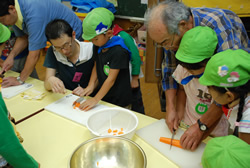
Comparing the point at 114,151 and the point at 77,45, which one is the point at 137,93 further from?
the point at 114,151

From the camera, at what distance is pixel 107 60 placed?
1414 millimetres

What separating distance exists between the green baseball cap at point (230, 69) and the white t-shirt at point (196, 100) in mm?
412

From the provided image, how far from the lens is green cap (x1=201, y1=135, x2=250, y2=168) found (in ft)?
1.91

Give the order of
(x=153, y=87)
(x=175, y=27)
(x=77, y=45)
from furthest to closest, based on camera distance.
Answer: (x=153, y=87)
(x=77, y=45)
(x=175, y=27)

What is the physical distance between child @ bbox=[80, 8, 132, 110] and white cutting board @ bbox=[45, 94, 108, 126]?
0.04 metres

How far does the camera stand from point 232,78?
0.74 metres

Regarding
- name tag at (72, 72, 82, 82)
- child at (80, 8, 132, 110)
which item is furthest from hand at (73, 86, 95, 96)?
name tag at (72, 72, 82, 82)

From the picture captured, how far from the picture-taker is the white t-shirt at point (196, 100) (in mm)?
1188

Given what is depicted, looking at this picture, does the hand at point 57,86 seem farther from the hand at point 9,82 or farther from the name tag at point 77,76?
the hand at point 9,82

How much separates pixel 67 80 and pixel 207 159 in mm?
1302

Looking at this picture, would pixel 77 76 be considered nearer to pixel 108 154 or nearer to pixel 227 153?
pixel 108 154

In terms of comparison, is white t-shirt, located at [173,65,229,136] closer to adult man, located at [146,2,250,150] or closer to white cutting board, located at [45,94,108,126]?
adult man, located at [146,2,250,150]

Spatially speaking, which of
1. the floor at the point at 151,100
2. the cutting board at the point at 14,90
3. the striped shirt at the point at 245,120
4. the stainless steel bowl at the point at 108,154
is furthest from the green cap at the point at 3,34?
the floor at the point at 151,100

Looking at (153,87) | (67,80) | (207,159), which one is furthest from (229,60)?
(153,87)
